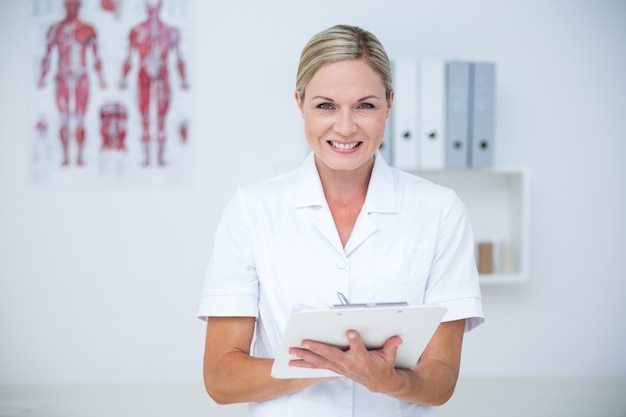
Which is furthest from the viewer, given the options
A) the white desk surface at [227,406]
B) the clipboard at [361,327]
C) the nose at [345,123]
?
the white desk surface at [227,406]

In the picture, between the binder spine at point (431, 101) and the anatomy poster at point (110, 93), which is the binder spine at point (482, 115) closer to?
the binder spine at point (431, 101)

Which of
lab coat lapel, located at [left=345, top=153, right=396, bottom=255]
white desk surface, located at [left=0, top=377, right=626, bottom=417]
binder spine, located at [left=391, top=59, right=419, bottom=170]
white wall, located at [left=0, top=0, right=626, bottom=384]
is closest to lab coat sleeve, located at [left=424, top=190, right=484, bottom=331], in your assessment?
lab coat lapel, located at [left=345, top=153, right=396, bottom=255]

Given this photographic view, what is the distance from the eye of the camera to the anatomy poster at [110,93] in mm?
3092

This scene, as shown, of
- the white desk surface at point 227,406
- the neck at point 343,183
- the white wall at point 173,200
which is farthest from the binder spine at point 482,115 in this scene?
the neck at point 343,183

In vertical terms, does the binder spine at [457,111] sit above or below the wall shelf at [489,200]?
above

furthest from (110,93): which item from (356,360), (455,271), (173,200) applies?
(356,360)

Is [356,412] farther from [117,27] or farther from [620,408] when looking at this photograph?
[117,27]

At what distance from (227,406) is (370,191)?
144 cm

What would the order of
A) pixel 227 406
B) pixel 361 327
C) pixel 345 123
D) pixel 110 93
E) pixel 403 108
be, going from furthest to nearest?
pixel 110 93 → pixel 403 108 → pixel 227 406 → pixel 345 123 → pixel 361 327

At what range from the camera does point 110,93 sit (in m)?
3.10

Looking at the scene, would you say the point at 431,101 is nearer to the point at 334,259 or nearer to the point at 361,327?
the point at 334,259

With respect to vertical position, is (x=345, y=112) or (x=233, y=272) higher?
(x=345, y=112)

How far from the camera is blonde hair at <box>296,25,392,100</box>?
1354mm

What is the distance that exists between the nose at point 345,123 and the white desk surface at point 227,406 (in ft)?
4.56
